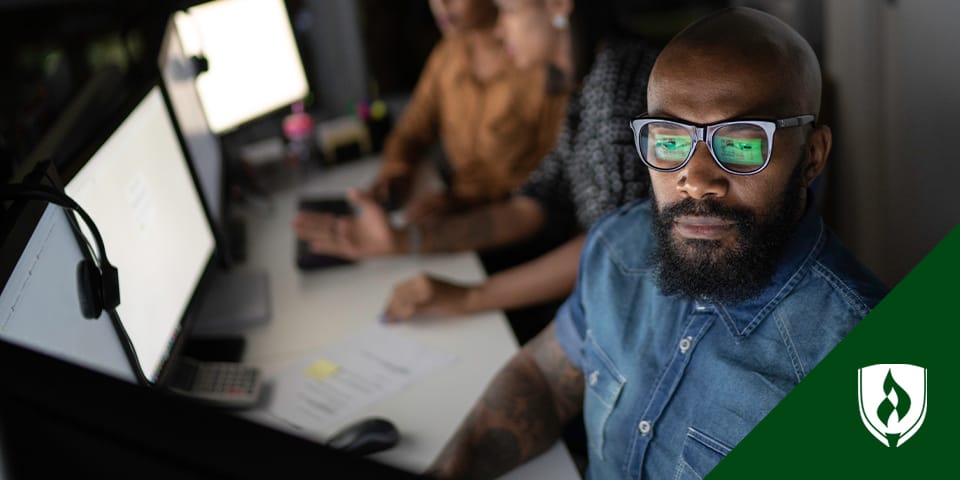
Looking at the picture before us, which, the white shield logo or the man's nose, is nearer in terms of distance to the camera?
the white shield logo

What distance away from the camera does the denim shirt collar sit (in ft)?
3.08

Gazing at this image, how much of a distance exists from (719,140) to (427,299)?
79 centimetres

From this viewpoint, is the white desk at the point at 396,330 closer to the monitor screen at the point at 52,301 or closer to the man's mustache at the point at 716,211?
the monitor screen at the point at 52,301

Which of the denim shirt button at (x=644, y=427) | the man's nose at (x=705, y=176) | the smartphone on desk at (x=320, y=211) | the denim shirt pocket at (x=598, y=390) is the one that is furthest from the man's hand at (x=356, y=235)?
the man's nose at (x=705, y=176)

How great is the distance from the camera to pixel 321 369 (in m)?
1.45

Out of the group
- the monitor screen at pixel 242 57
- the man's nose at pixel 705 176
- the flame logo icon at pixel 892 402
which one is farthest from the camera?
the monitor screen at pixel 242 57

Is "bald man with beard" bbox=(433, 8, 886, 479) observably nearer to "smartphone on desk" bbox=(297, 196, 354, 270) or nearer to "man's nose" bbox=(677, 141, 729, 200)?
"man's nose" bbox=(677, 141, 729, 200)

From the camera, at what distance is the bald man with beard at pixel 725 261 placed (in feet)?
2.92

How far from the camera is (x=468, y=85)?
235cm

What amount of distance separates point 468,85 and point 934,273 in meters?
1.83

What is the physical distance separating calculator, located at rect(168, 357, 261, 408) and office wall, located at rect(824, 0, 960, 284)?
4.79 ft

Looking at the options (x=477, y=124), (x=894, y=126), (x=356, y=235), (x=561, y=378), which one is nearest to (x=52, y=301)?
(x=561, y=378)

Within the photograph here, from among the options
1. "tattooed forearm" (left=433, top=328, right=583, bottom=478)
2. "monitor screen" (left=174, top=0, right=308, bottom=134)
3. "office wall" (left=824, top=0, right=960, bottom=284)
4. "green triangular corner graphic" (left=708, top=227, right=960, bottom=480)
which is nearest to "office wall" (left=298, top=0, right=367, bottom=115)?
"monitor screen" (left=174, top=0, right=308, bottom=134)

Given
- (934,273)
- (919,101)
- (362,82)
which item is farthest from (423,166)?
(934,273)
